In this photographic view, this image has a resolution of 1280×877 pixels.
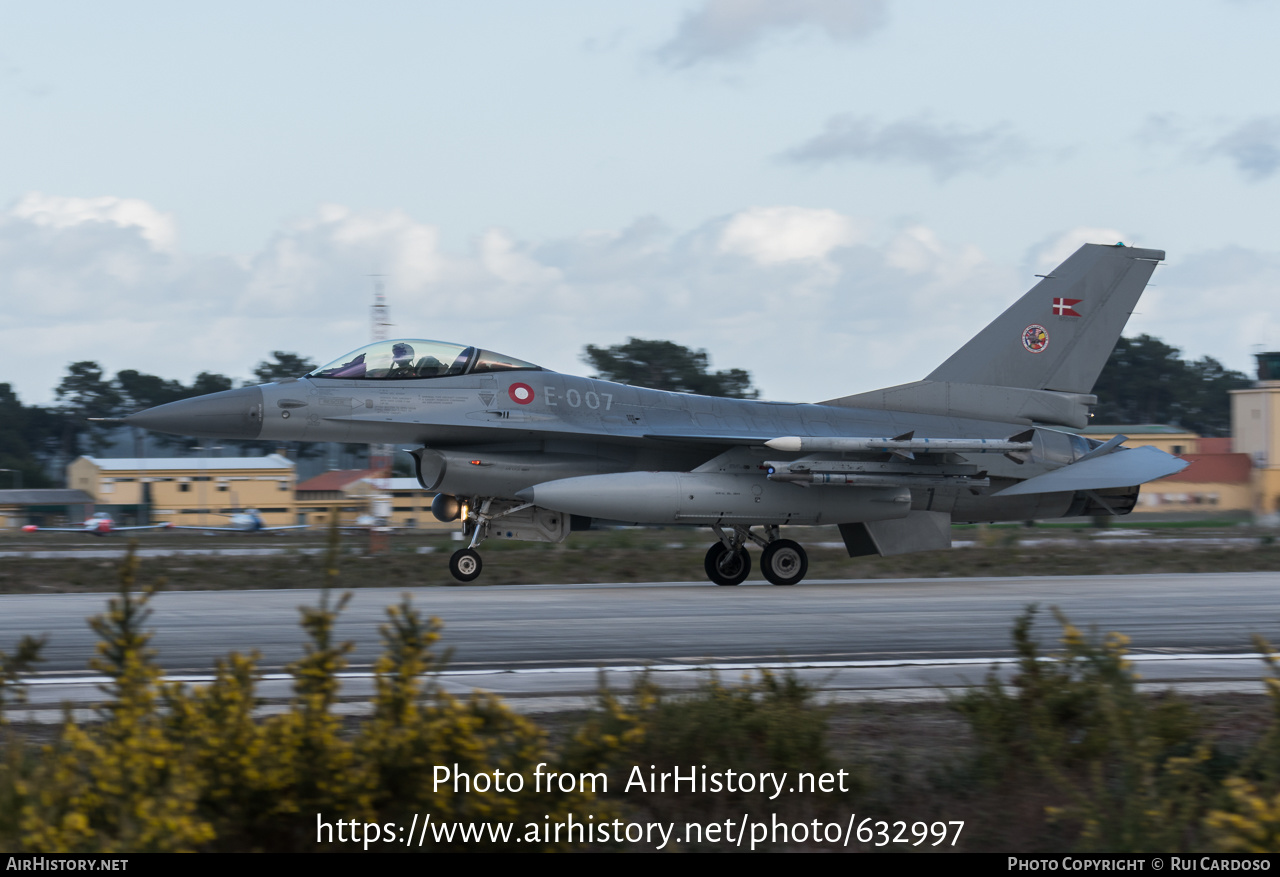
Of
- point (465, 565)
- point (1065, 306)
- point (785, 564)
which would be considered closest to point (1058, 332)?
point (1065, 306)

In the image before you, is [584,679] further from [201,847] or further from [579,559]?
[579,559]

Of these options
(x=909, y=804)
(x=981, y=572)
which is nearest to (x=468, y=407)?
(x=981, y=572)

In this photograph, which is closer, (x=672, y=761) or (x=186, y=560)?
(x=672, y=761)

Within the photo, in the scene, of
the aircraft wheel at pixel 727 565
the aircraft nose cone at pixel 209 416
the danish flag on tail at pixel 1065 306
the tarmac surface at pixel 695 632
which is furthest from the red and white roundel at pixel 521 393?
the danish flag on tail at pixel 1065 306

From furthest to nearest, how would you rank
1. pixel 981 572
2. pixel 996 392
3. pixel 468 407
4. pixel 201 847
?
pixel 981 572, pixel 996 392, pixel 468 407, pixel 201 847

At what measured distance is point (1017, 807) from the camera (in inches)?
198

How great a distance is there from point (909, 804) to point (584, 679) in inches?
130

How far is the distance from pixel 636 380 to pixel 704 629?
5562cm

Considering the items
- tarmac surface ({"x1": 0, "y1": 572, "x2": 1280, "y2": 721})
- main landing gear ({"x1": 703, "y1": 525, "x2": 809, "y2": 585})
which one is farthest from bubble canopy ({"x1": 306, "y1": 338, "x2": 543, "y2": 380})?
main landing gear ({"x1": 703, "y1": 525, "x2": 809, "y2": 585})

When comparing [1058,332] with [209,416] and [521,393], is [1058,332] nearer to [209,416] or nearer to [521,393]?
[521,393]

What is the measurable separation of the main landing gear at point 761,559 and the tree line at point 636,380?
48.2m

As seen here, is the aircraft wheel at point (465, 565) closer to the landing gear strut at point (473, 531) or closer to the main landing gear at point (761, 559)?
the landing gear strut at point (473, 531)

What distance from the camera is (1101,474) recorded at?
17938 millimetres

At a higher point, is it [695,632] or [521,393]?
[521,393]
